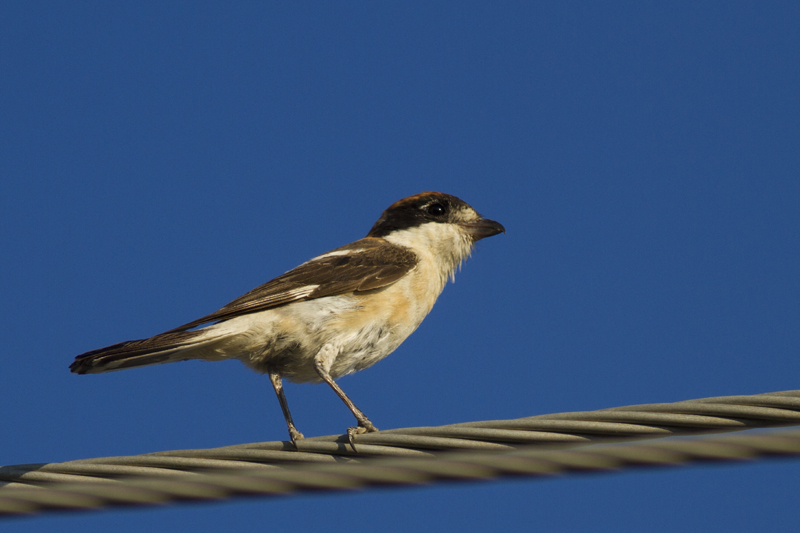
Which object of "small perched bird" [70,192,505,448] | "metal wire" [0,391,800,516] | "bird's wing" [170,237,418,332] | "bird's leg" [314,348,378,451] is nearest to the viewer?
"metal wire" [0,391,800,516]

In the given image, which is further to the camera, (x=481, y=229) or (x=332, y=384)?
(x=481, y=229)

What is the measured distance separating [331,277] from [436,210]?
5.52 ft

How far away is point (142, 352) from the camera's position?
195 inches

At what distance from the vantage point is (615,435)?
9.83 ft

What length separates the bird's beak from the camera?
742 centimetres

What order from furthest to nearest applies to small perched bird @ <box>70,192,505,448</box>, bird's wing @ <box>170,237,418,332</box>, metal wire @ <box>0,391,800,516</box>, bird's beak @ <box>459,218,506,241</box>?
1. bird's beak @ <box>459,218,506,241</box>
2. bird's wing @ <box>170,237,418,332</box>
3. small perched bird @ <box>70,192,505,448</box>
4. metal wire @ <box>0,391,800,516</box>

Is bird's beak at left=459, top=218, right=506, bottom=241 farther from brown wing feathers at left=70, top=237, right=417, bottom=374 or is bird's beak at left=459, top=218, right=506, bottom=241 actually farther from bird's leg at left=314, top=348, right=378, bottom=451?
bird's leg at left=314, top=348, right=378, bottom=451

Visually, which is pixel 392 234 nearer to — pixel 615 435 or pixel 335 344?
pixel 335 344

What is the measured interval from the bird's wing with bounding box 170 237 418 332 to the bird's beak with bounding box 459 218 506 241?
88 cm

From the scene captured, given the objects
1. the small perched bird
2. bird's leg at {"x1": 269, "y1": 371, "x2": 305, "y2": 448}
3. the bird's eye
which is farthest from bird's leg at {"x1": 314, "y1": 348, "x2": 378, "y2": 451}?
the bird's eye

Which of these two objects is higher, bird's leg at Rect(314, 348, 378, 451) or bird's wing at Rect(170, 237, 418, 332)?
bird's wing at Rect(170, 237, 418, 332)

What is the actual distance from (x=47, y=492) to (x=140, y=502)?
1.13 ft

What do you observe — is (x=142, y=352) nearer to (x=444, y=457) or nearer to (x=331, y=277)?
(x=331, y=277)

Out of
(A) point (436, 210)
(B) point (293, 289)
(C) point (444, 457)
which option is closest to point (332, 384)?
(B) point (293, 289)
